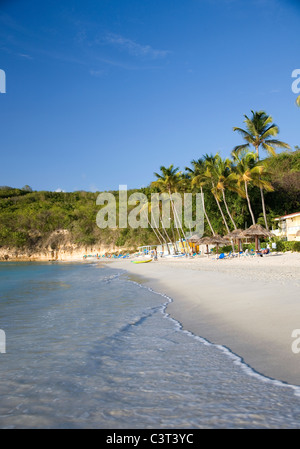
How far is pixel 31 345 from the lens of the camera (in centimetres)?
472

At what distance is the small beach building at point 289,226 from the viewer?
28.6 m

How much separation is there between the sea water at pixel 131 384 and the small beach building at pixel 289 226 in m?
25.7

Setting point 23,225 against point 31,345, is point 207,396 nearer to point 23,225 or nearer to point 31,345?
point 31,345

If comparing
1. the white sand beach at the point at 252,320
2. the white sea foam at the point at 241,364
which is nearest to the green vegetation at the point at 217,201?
the white sand beach at the point at 252,320

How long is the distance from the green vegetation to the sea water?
841 inches

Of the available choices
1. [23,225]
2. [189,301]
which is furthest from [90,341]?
[23,225]

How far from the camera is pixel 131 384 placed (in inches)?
124

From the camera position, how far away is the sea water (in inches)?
96.7

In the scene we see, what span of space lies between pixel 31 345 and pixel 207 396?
284 cm

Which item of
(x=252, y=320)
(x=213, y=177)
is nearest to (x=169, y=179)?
(x=213, y=177)

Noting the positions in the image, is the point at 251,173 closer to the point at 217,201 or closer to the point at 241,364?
the point at 217,201

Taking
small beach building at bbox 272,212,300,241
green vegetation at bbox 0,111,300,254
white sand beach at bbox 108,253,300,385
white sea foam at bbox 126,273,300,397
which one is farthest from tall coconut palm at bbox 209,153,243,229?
white sea foam at bbox 126,273,300,397

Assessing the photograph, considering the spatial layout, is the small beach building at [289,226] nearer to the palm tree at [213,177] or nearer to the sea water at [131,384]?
the palm tree at [213,177]

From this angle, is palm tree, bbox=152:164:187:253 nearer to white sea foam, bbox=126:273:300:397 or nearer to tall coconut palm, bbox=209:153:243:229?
→ tall coconut palm, bbox=209:153:243:229
